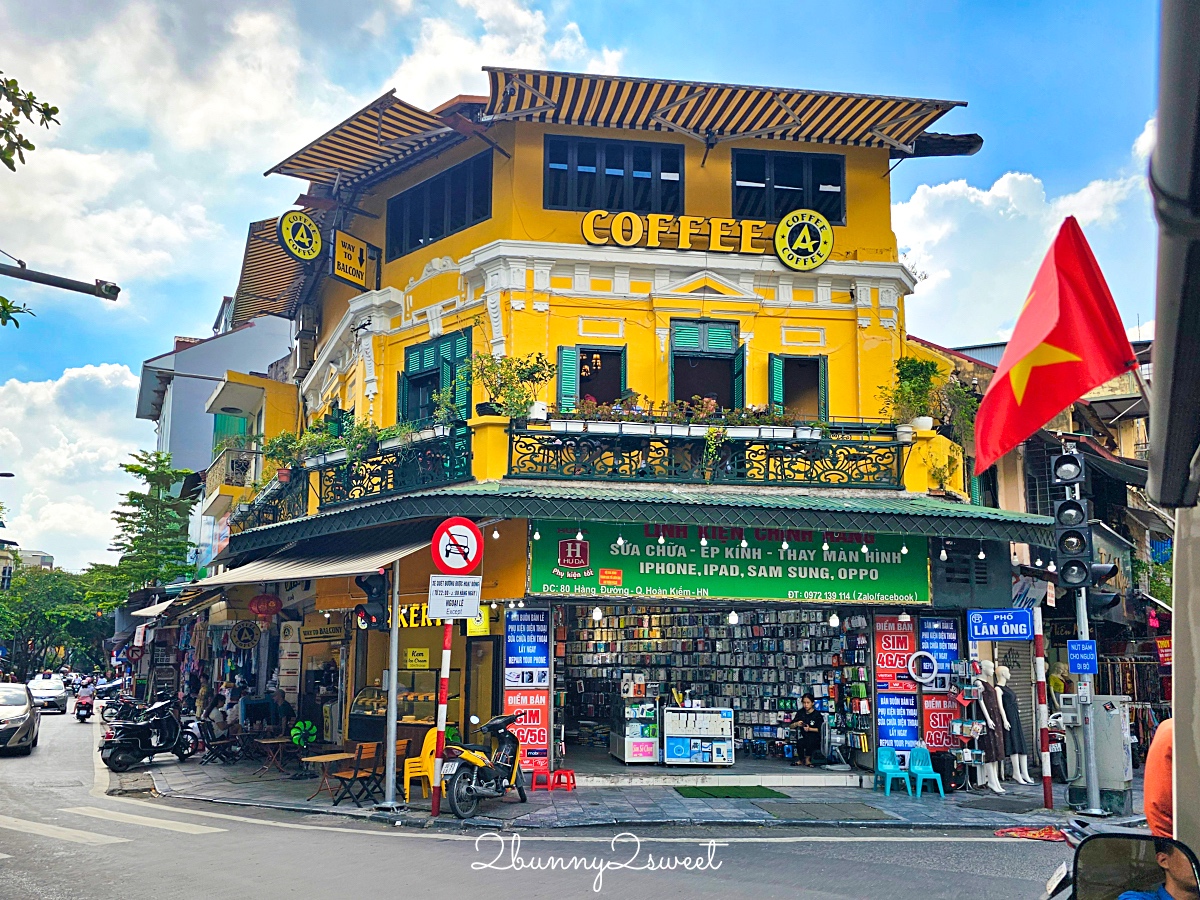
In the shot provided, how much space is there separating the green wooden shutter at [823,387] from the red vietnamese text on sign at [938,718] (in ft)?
15.6

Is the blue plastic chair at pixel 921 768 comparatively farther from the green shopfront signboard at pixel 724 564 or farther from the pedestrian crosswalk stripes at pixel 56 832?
the pedestrian crosswalk stripes at pixel 56 832

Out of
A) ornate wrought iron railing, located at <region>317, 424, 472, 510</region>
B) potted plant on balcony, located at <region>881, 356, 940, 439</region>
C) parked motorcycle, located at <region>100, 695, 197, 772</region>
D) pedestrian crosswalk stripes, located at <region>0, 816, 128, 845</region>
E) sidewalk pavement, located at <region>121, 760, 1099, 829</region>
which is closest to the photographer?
pedestrian crosswalk stripes, located at <region>0, 816, 128, 845</region>

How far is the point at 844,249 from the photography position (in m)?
17.8

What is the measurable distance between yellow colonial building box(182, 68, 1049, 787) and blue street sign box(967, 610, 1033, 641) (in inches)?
45.3

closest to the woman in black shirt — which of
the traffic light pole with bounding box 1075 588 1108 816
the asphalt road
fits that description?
the asphalt road

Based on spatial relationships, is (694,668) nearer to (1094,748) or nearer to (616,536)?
(616,536)

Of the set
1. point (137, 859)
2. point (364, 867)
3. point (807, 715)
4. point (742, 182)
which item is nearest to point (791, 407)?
point (742, 182)

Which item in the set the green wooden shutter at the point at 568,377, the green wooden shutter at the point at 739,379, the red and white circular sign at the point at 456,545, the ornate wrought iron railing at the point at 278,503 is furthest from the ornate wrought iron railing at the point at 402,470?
the green wooden shutter at the point at 739,379

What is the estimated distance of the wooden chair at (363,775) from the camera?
13.4 m

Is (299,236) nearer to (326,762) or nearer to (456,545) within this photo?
(456,545)

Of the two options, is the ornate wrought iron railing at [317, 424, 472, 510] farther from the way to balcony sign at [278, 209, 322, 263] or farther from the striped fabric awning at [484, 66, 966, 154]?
the striped fabric awning at [484, 66, 966, 154]

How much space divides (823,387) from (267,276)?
13.4 meters

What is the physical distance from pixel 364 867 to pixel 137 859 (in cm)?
226

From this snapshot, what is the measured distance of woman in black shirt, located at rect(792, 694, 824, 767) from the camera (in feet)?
55.5
